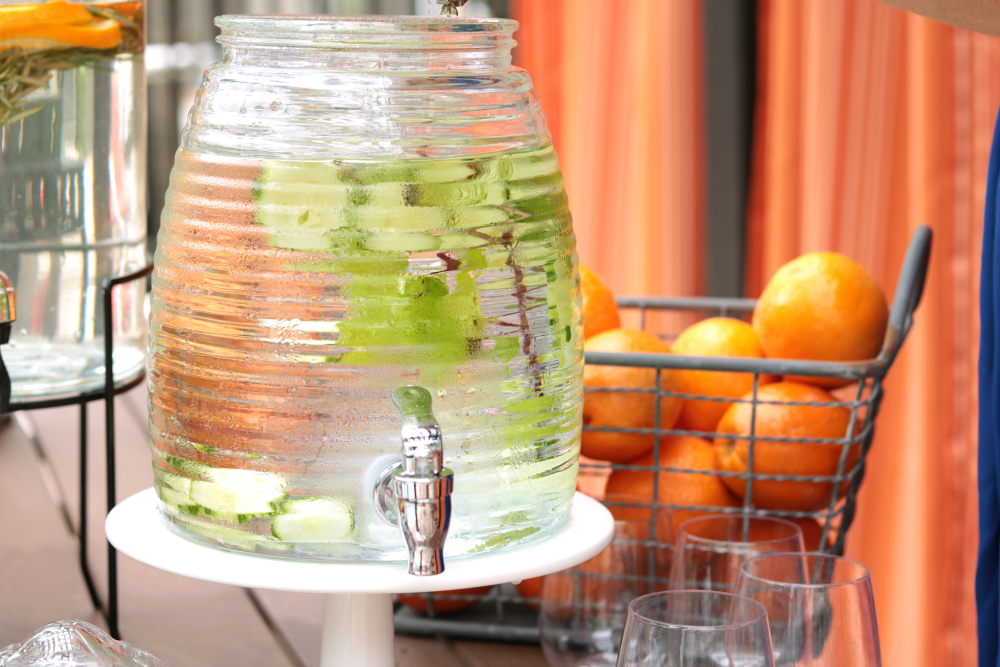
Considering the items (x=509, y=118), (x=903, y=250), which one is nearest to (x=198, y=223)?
(x=509, y=118)

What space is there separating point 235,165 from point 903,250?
0.95m

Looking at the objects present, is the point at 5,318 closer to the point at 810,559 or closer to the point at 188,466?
the point at 188,466

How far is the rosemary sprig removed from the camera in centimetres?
60

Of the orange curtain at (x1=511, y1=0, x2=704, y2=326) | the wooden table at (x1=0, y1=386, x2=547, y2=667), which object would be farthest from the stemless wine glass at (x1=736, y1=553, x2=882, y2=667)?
the orange curtain at (x1=511, y1=0, x2=704, y2=326)

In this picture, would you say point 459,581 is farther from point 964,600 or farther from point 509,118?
point 964,600

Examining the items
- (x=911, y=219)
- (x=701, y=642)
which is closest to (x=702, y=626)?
(x=701, y=642)

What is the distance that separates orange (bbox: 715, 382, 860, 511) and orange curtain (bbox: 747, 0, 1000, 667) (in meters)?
0.41

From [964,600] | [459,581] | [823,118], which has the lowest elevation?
[964,600]

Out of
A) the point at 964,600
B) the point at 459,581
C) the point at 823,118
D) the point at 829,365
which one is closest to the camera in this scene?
the point at 459,581

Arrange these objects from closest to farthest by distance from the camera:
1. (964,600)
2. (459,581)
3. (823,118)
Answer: (459,581)
(964,600)
(823,118)

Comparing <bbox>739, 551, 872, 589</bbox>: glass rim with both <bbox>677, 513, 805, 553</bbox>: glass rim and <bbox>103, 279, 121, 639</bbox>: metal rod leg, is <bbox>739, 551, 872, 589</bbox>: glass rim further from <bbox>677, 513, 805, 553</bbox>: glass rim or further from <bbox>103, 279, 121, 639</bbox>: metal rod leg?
<bbox>103, 279, 121, 639</bbox>: metal rod leg

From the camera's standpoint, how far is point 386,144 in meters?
0.44

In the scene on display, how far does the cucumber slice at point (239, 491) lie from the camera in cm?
45

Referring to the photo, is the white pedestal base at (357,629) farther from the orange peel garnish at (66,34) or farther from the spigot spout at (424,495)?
the orange peel garnish at (66,34)
